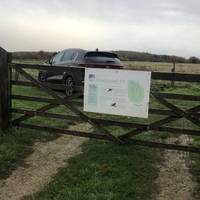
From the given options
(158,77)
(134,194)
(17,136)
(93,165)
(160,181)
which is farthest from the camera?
(17,136)

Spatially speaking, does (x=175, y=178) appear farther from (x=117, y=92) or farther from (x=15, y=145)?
(x=15, y=145)

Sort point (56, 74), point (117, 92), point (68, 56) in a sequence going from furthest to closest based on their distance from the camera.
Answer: point (56, 74), point (68, 56), point (117, 92)

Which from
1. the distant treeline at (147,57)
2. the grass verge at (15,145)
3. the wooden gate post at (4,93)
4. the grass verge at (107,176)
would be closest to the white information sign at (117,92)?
the grass verge at (107,176)

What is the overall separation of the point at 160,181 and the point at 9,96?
13.3 ft

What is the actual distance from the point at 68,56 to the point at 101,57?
1.49 m

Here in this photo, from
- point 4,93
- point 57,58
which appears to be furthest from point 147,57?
point 4,93

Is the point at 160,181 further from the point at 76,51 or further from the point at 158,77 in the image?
the point at 76,51

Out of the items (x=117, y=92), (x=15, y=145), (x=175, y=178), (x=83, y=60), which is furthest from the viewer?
(x=83, y=60)

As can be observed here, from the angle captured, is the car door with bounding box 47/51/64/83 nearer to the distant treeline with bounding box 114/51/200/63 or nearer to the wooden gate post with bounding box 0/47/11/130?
the wooden gate post with bounding box 0/47/11/130

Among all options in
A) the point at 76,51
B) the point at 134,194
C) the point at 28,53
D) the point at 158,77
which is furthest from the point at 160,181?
the point at 28,53

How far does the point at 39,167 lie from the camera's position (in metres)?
7.25

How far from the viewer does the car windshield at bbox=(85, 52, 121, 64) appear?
53.9 ft

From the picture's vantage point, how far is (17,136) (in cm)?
886

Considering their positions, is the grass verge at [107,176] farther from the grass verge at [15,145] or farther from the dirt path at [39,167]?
the grass verge at [15,145]
